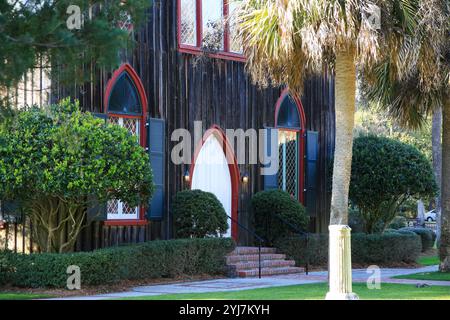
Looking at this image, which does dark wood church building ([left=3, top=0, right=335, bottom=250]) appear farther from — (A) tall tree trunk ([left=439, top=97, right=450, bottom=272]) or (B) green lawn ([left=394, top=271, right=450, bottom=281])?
(A) tall tree trunk ([left=439, top=97, right=450, bottom=272])

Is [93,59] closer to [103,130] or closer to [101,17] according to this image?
[101,17]

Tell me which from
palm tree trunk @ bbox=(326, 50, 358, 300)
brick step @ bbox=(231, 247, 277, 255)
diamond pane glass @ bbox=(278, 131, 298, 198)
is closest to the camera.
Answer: palm tree trunk @ bbox=(326, 50, 358, 300)

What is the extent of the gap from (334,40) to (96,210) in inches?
233

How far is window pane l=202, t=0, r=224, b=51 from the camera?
68.7 ft

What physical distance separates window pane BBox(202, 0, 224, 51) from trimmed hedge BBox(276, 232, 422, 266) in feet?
16.7

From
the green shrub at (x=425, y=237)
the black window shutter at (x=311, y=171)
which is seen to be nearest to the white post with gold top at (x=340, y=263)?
the black window shutter at (x=311, y=171)

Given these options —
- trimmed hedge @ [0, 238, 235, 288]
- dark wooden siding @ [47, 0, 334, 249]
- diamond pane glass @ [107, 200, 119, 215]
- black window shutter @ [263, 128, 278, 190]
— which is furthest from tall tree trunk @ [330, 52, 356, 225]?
black window shutter @ [263, 128, 278, 190]

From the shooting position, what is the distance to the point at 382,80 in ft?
64.1

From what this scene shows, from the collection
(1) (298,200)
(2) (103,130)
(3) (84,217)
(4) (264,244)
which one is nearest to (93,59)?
(2) (103,130)

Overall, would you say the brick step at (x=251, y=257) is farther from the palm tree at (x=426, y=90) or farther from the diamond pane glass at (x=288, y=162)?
the palm tree at (x=426, y=90)

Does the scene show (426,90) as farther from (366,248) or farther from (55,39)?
(55,39)

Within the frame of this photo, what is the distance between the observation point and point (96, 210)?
17.7 meters

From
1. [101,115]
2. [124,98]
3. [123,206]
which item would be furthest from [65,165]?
[124,98]
